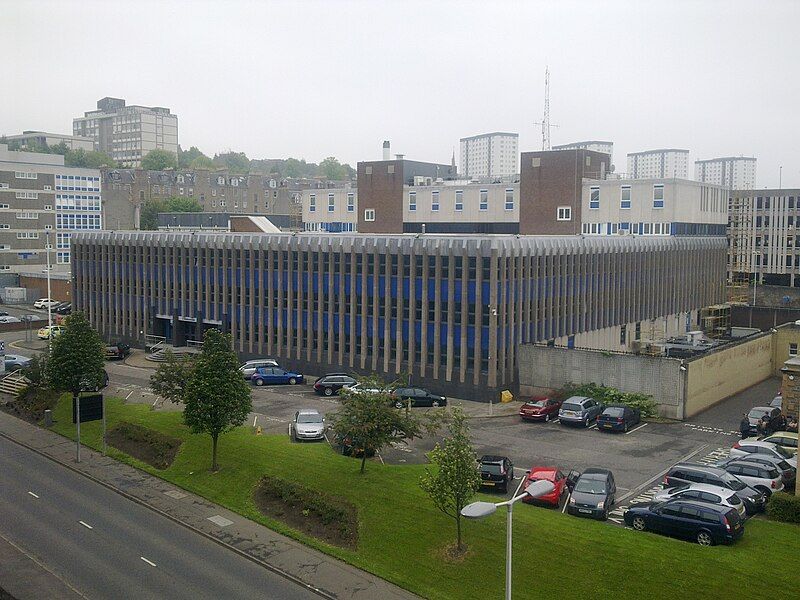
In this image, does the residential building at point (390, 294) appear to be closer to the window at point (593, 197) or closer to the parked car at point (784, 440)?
the window at point (593, 197)

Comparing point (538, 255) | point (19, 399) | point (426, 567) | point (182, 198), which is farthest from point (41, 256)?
point (426, 567)

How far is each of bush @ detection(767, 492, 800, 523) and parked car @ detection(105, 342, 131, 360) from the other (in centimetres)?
5255

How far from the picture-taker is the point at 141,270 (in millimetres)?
72250

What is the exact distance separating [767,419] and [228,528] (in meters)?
29.3

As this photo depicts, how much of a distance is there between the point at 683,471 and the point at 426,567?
12.1 metres

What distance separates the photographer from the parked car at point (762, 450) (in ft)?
117

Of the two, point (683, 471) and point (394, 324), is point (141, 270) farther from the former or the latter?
point (683, 471)

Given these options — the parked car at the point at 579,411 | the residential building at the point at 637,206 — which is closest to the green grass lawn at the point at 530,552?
the parked car at the point at 579,411

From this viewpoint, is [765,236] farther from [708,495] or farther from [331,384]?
[708,495]

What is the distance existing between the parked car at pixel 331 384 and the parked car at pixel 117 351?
22.5 m

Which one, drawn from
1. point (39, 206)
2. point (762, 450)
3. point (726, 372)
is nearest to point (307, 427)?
point (762, 450)

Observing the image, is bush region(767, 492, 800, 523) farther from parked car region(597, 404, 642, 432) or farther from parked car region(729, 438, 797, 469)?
parked car region(597, 404, 642, 432)

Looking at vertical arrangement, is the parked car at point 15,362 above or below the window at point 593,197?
below

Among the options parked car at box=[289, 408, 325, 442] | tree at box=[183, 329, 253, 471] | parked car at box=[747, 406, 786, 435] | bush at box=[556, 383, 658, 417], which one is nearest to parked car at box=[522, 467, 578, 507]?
parked car at box=[289, 408, 325, 442]
